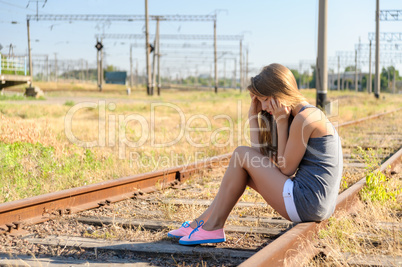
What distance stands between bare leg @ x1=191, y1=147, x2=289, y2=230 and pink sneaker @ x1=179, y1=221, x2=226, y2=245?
3cm

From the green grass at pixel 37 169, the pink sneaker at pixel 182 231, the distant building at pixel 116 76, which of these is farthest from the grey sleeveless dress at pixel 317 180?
the distant building at pixel 116 76

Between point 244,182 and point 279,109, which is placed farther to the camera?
point 244,182

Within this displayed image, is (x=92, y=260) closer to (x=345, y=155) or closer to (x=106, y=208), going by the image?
(x=106, y=208)

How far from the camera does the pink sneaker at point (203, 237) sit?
3.17 metres

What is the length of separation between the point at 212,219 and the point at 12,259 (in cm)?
124

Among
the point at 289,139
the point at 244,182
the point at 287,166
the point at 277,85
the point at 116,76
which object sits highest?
the point at 116,76

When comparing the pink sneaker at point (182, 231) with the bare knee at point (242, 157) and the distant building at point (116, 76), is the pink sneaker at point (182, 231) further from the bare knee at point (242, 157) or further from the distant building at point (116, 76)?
the distant building at point (116, 76)

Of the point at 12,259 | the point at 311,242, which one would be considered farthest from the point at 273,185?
the point at 12,259

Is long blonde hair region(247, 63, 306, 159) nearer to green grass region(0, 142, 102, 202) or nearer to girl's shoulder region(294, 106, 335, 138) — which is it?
girl's shoulder region(294, 106, 335, 138)

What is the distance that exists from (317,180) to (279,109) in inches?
19.7

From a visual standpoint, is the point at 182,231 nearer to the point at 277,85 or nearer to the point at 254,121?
the point at 254,121

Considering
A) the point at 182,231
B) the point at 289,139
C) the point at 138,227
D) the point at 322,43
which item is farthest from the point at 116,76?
the point at 289,139

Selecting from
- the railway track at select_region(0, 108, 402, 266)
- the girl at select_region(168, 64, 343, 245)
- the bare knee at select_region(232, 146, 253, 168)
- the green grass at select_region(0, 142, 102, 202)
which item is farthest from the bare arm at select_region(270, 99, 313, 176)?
the green grass at select_region(0, 142, 102, 202)

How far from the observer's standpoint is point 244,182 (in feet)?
10.7
